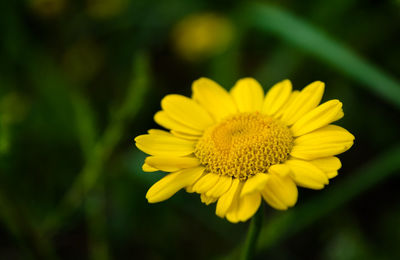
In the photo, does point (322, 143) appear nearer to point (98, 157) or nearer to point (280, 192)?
point (280, 192)

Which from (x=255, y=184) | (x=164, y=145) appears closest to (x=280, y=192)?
(x=255, y=184)

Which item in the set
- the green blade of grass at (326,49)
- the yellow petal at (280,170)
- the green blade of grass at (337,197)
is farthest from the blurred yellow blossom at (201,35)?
the yellow petal at (280,170)

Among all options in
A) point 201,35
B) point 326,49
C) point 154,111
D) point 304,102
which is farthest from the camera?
point 201,35

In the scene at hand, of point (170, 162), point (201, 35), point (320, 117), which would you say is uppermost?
point (201, 35)

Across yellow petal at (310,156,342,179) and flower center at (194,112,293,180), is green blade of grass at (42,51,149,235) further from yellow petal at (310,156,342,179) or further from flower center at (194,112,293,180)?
yellow petal at (310,156,342,179)

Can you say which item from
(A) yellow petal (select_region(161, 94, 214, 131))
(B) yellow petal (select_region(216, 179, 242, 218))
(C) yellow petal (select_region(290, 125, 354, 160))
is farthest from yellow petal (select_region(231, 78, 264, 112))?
(B) yellow petal (select_region(216, 179, 242, 218))

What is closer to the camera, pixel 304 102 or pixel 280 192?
pixel 280 192

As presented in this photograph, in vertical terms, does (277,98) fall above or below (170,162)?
above

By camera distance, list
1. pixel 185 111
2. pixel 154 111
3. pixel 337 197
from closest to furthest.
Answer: pixel 185 111 → pixel 337 197 → pixel 154 111
